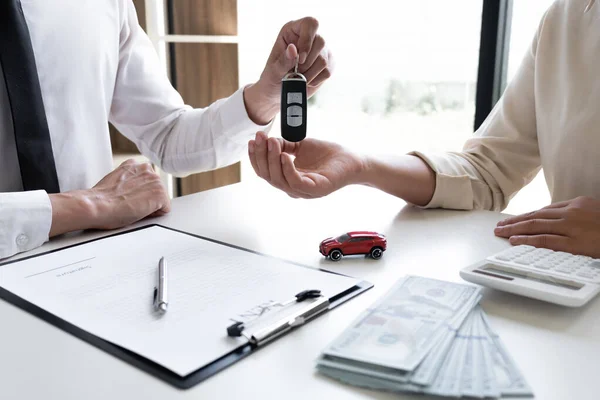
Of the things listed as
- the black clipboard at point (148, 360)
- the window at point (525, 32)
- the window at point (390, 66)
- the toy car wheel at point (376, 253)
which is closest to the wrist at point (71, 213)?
the black clipboard at point (148, 360)

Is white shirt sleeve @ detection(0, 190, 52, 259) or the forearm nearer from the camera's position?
white shirt sleeve @ detection(0, 190, 52, 259)

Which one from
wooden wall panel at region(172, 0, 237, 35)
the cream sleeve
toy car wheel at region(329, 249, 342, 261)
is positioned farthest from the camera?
wooden wall panel at region(172, 0, 237, 35)

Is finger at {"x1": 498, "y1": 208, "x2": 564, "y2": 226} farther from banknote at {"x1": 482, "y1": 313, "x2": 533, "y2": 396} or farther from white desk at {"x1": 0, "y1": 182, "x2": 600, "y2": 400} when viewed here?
banknote at {"x1": 482, "y1": 313, "x2": 533, "y2": 396}

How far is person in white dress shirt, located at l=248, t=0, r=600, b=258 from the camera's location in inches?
A: 37.7

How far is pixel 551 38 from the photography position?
3.47 feet

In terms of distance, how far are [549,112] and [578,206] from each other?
1.04 feet

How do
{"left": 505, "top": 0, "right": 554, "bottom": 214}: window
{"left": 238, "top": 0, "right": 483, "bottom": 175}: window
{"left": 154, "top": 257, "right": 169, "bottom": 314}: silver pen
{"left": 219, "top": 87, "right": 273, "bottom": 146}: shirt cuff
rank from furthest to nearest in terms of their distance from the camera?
1. {"left": 238, "top": 0, "right": 483, "bottom": 175}: window
2. {"left": 505, "top": 0, "right": 554, "bottom": 214}: window
3. {"left": 219, "top": 87, "right": 273, "bottom": 146}: shirt cuff
4. {"left": 154, "top": 257, "right": 169, "bottom": 314}: silver pen

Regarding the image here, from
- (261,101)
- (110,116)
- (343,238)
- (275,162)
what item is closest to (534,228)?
(343,238)

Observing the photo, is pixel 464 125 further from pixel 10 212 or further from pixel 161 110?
pixel 10 212

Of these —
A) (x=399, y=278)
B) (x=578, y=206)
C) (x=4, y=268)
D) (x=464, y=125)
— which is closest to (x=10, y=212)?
(x=4, y=268)

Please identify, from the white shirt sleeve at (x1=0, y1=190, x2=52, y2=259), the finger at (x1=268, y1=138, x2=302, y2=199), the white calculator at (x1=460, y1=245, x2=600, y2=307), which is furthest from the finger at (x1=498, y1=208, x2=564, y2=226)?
the white shirt sleeve at (x1=0, y1=190, x2=52, y2=259)

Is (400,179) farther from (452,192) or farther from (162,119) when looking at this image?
(162,119)

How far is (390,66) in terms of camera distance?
208cm

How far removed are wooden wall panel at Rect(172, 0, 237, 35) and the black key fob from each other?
1256 mm
